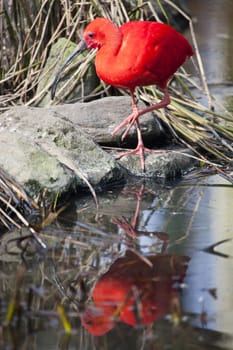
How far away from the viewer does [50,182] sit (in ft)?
14.4

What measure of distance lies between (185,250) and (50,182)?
911 mm

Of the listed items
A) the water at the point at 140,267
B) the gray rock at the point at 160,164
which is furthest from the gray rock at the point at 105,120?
the water at the point at 140,267

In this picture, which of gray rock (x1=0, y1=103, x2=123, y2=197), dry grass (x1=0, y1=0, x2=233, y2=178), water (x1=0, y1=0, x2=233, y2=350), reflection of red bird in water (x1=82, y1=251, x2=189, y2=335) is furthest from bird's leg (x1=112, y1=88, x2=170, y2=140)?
reflection of red bird in water (x1=82, y1=251, x2=189, y2=335)

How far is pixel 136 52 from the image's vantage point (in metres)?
4.77

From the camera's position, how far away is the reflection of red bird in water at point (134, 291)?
3037mm

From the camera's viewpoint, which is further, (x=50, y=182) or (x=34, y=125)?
(x=34, y=125)

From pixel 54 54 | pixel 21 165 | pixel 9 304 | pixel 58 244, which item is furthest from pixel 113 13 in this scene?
pixel 9 304

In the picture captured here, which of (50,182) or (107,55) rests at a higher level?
(107,55)

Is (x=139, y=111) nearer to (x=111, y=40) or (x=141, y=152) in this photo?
(x=141, y=152)

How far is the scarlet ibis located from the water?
0.57 m

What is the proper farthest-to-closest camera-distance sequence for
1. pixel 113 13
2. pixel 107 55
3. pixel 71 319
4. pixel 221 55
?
pixel 221 55
pixel 113 13
pixel 107 55
pixel 71 319

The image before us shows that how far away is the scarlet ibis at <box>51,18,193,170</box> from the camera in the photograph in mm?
4777

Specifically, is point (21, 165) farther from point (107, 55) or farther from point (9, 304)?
point (9, 304)

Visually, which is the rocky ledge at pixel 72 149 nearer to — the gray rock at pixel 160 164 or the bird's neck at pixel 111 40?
the gray rock at pixel 160 164
